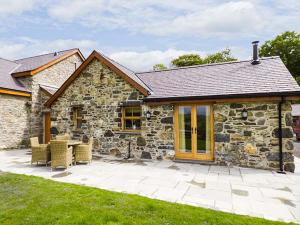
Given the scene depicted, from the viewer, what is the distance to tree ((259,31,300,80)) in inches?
1252

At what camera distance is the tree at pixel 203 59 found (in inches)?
1303

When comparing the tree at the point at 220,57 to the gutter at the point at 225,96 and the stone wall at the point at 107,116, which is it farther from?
the gutter at the point at 225,96

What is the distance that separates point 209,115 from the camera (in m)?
7.96

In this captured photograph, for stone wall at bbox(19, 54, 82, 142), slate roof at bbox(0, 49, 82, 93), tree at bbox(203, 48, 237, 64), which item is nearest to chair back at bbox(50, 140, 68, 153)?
slate roof at bbox(0, 49, 82, 93)

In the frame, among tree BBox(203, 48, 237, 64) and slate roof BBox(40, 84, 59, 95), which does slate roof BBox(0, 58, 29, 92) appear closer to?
slate roof BBox(40, 84, 59, 95)

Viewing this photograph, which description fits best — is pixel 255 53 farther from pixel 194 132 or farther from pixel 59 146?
pixel 59 146

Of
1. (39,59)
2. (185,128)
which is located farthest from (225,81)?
(39,59)

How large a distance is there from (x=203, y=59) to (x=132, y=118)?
2894cm

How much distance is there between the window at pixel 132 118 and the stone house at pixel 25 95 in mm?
7455

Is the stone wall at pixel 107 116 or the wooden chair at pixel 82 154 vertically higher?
the stone wall at pixel 107 116

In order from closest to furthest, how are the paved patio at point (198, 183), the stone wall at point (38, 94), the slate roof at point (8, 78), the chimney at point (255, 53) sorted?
1. the paved patio at point (198, 183)
2. the chimney at point (255, 53)
3. the slate roof at point (8, 78)
4. the stone wall at point (38, 94)

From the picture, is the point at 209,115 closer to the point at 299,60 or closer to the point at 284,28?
the point at 299,60

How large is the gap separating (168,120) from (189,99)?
1380mm

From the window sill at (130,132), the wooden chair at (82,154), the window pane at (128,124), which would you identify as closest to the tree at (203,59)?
the window pane at (128,124)
